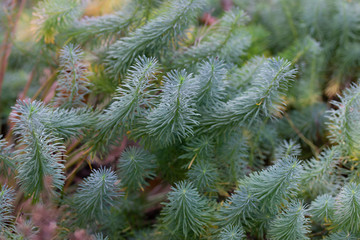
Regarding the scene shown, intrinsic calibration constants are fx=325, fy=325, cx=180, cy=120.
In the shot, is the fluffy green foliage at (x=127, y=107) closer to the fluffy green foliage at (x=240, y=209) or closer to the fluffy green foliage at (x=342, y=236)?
the fluffy green foliage at (x=240, y=209)

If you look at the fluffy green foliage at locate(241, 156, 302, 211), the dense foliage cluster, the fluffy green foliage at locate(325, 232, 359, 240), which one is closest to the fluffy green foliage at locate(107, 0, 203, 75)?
the dense foliage cluster

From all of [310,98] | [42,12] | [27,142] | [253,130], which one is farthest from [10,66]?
[310,98]

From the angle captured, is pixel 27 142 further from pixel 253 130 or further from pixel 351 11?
pixel 351 11

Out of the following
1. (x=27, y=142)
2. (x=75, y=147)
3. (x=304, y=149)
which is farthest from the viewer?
(x=304, y=149)

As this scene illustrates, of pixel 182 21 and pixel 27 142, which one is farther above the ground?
pixel 182 21

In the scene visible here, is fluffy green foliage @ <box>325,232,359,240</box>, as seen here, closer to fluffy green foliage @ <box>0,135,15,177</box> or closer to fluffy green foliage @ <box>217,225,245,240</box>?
fluffy green foliage @ <box>217,225,245,240</box>

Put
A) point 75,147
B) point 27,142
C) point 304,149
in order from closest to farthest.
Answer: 1. point 27,142
2. point 75,147
3. point 304,149

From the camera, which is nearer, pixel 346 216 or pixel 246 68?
pixel 346 216
